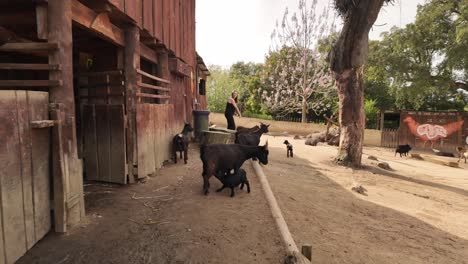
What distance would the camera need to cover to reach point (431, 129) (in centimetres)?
1773

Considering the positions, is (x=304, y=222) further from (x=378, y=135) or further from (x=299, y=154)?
(x=378, y=135)

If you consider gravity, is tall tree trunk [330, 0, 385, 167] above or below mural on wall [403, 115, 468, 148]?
above

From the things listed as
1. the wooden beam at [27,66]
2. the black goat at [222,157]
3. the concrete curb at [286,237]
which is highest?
the wooden beam at [27,66]

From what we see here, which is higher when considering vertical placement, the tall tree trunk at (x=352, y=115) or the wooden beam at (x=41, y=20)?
the wooden beam at (x=41, y=20)

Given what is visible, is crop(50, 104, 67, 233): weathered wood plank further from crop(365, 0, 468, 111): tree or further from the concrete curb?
crop(365, 0, 468, 111): tree

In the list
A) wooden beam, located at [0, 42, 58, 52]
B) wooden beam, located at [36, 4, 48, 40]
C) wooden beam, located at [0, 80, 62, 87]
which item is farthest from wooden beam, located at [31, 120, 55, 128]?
wooden beam, located at [36, 4, 48, 40]

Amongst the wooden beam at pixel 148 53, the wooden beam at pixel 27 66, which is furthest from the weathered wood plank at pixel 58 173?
the wooden beam at pixel 148 53

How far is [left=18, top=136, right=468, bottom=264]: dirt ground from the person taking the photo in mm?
3189

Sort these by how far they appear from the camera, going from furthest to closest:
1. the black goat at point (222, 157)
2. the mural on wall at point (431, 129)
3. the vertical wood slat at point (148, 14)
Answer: the mural on wall at point (431, 129), the vertical wood slat at point (148, 14), the black goat at point (222, 157)

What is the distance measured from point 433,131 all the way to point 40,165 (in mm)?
20969

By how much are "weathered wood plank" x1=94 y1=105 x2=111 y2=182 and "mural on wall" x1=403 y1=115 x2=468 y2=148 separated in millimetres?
19176

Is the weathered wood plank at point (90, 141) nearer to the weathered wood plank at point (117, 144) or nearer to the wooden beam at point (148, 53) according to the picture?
the weathered wood plank at point (117, 144)

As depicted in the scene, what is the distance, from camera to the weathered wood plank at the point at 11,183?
2668 millimetres

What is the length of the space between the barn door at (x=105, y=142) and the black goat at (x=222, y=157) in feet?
5.46
